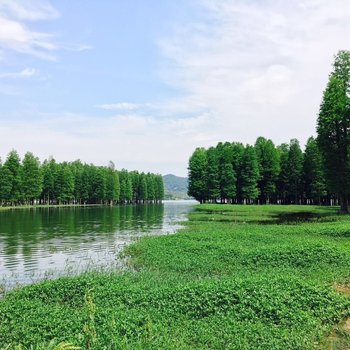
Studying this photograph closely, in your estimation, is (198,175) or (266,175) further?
(198,175)

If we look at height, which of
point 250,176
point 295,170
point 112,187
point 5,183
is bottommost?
point 112,187

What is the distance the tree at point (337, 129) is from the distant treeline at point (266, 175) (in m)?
39.4

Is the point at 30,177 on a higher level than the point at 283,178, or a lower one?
higher

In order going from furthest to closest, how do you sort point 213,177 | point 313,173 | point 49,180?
point 49,180, point 213,177, point 313,173

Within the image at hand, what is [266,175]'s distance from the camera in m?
109

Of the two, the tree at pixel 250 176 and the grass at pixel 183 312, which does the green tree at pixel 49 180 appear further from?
the grass at pixel 183 312

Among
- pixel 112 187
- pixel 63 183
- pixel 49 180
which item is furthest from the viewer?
pixel 112 187

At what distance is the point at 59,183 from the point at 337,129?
10245 cm

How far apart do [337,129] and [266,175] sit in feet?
172

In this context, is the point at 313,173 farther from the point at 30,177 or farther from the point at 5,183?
the point at 5,183

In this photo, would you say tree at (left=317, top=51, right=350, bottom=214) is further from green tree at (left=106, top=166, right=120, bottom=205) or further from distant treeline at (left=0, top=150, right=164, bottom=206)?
green tree at (left=106, top=166, right=120, bottom=205)

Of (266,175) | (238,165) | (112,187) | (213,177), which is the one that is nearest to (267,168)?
(266,175)

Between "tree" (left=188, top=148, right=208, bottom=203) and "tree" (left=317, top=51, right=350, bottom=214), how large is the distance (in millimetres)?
62922

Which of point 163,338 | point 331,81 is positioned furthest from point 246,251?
point 331,81
